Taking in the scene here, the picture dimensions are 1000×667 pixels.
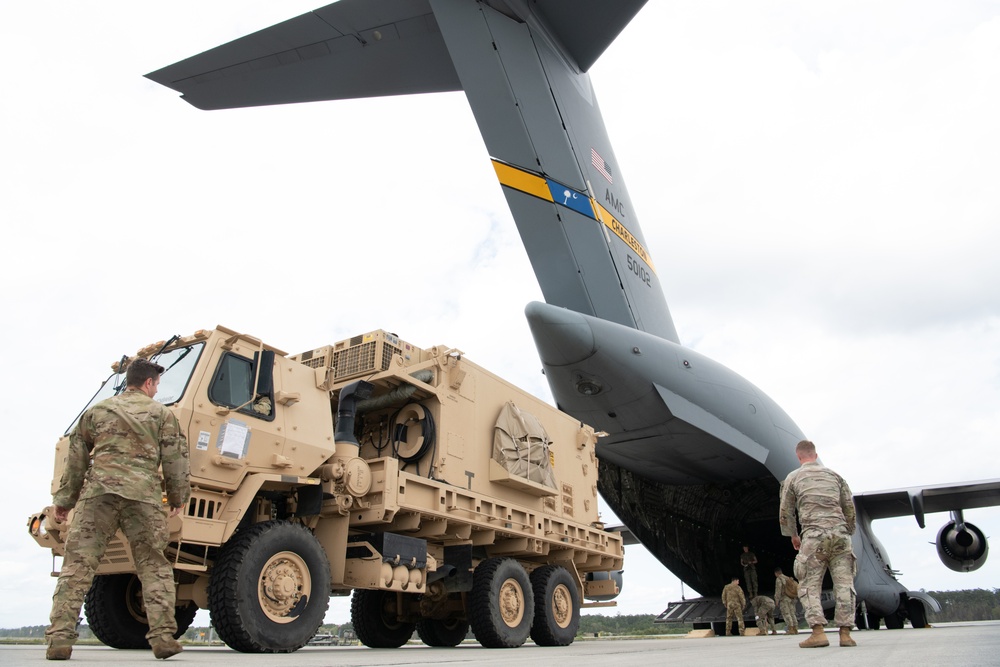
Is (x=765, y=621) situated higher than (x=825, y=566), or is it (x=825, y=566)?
(x=825, y=566)

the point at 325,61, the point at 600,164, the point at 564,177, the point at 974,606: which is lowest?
the point at 974,606

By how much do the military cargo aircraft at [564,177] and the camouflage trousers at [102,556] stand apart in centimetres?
623

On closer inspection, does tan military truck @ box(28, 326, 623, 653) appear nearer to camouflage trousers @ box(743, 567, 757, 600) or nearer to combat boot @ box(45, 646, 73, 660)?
combat boot @ box(45, 646, 73, 660)

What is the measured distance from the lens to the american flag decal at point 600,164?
11695 mm

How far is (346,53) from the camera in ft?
37.5

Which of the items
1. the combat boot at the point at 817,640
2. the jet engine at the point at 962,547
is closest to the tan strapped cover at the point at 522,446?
the combat boot at the point at 817,640

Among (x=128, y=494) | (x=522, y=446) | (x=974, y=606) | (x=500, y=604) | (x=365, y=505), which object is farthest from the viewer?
(x=974, y=606)

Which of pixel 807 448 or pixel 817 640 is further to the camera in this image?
pixel 807 448

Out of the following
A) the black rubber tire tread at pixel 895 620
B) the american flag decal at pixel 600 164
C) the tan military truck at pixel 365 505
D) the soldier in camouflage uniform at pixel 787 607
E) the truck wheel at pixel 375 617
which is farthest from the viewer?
the black rubber tire tread at pixel 895 620

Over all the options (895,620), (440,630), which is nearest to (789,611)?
(895,620)

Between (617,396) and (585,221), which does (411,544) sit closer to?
(617,396)

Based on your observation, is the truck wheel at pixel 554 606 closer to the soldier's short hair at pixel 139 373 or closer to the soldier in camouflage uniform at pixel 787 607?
the soldier's short hair at pixel 139 373

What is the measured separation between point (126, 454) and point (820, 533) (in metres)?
4.50

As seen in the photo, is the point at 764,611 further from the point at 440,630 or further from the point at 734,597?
the point at 440,630
